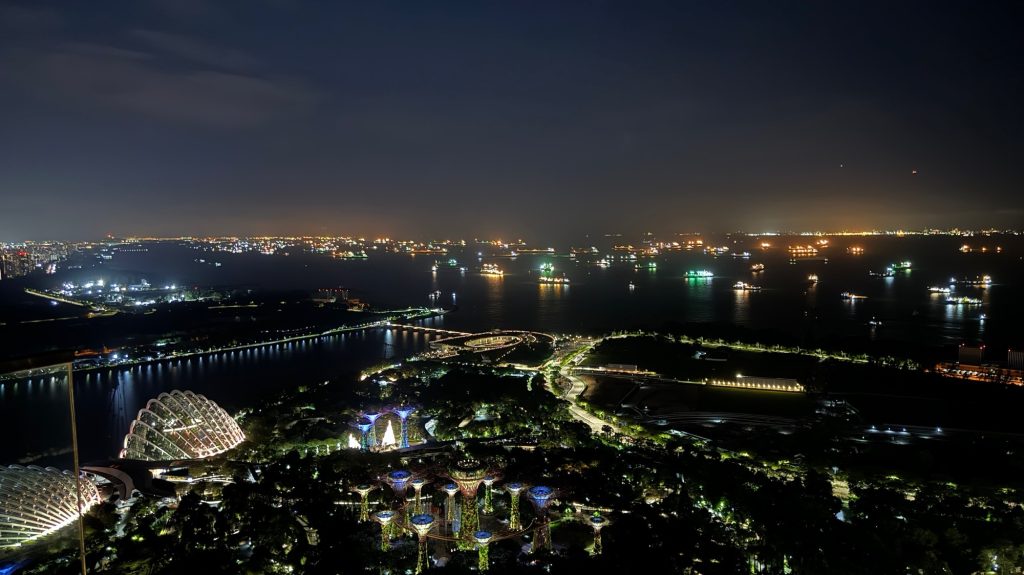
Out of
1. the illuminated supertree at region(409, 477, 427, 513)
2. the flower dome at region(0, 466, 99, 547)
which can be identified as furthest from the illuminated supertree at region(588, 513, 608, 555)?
the flower dome at region(0, 466, 99, 547)

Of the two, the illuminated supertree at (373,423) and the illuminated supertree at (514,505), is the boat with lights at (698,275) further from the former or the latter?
the illuminated supertree at (514,505)

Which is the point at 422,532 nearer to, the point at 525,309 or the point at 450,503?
the point at 450,503

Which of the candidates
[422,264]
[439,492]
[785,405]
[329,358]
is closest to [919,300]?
[785,405]

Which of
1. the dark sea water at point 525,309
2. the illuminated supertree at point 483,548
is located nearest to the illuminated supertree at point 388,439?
the illuminated supertree at point 483,548

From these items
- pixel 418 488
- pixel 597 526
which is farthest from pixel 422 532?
pixel 597 526

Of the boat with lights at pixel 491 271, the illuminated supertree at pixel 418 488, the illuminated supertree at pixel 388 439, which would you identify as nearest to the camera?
the illuminated supertree at pixel 418 488
